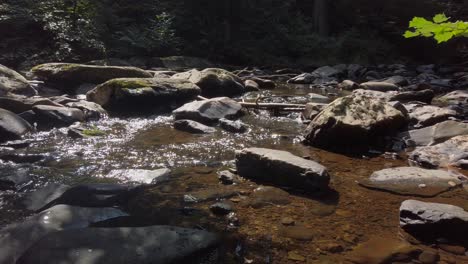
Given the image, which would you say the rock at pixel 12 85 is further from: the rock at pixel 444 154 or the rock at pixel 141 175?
the rock at pixel 444 154

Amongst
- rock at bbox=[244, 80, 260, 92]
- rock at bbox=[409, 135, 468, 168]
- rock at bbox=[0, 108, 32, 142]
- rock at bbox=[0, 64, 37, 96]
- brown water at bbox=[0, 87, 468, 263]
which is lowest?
rock at bbox=[244, 80, 260, 92]

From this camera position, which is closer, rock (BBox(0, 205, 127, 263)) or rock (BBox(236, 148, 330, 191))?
rock (BBox(0, 205, 127, 263))

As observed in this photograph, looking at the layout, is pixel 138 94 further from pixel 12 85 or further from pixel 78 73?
pixel 12 85

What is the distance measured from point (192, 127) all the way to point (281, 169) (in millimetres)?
2541

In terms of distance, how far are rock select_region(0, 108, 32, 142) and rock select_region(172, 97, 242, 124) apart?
2.26 metres

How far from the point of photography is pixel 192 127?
639 cm

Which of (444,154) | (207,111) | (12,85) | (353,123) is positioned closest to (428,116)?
(444,154)

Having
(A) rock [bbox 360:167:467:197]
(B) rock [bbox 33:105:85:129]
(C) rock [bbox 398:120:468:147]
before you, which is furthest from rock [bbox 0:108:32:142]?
(C) rock [bbox 398:120:468:147]

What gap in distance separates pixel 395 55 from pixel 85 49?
12847 mm

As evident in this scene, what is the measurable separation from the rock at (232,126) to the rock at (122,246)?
352 centimetres

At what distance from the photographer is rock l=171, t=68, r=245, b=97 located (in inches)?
361

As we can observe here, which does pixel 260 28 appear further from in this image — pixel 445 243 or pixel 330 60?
pixel 445 243

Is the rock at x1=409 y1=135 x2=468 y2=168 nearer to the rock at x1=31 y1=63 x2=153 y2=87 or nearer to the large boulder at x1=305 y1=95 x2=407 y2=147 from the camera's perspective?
the large boulder at x1=305 y1=95 x2=407 y2=147

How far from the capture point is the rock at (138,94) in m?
7.50
